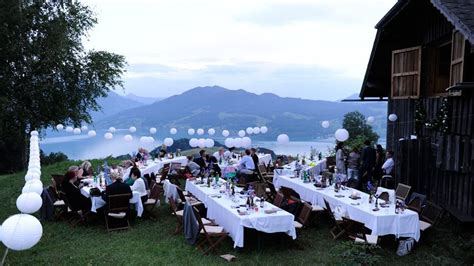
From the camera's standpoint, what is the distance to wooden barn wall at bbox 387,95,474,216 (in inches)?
352

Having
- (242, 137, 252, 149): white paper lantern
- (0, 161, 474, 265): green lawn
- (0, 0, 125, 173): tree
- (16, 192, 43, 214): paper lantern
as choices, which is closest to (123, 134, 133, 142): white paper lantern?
(0, 0, 125, 173): tree

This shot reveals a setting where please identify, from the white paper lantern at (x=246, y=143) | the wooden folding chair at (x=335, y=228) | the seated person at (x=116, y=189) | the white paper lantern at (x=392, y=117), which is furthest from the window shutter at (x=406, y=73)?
the seated person at (x=116, y=189)

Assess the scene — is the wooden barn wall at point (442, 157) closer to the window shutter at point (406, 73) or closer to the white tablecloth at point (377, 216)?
the window shutter at point (406, 73)

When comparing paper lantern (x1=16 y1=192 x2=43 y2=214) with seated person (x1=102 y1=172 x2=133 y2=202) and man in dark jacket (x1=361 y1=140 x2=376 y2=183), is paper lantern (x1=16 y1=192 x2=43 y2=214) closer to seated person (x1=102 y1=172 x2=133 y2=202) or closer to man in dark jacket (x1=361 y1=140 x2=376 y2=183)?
seated person (x1=102 y1=172 x2=133 y2=202)

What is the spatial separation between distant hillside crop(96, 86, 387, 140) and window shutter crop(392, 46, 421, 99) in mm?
37357

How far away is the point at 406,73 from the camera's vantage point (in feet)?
38.3

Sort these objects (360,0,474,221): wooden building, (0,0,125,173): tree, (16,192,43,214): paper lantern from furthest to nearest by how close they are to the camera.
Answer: (0,0,125,173): tree → (360,0,474,221): wooden building → (16,192,43,214): paper lantern

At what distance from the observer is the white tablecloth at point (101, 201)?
9.73 m

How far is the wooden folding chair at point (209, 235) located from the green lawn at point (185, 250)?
0.63 ft

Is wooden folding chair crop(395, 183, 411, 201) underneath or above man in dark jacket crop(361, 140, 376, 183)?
underneath

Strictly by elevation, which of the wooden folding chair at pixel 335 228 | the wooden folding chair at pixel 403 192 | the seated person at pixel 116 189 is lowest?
the wooden folding chair at pixel 335 228

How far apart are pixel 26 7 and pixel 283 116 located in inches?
1761

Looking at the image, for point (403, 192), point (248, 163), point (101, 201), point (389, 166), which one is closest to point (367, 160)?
point (389, 166)

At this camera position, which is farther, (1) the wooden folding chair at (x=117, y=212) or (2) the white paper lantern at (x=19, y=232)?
(1) the wooden folding chair at (x=117, y=212)
